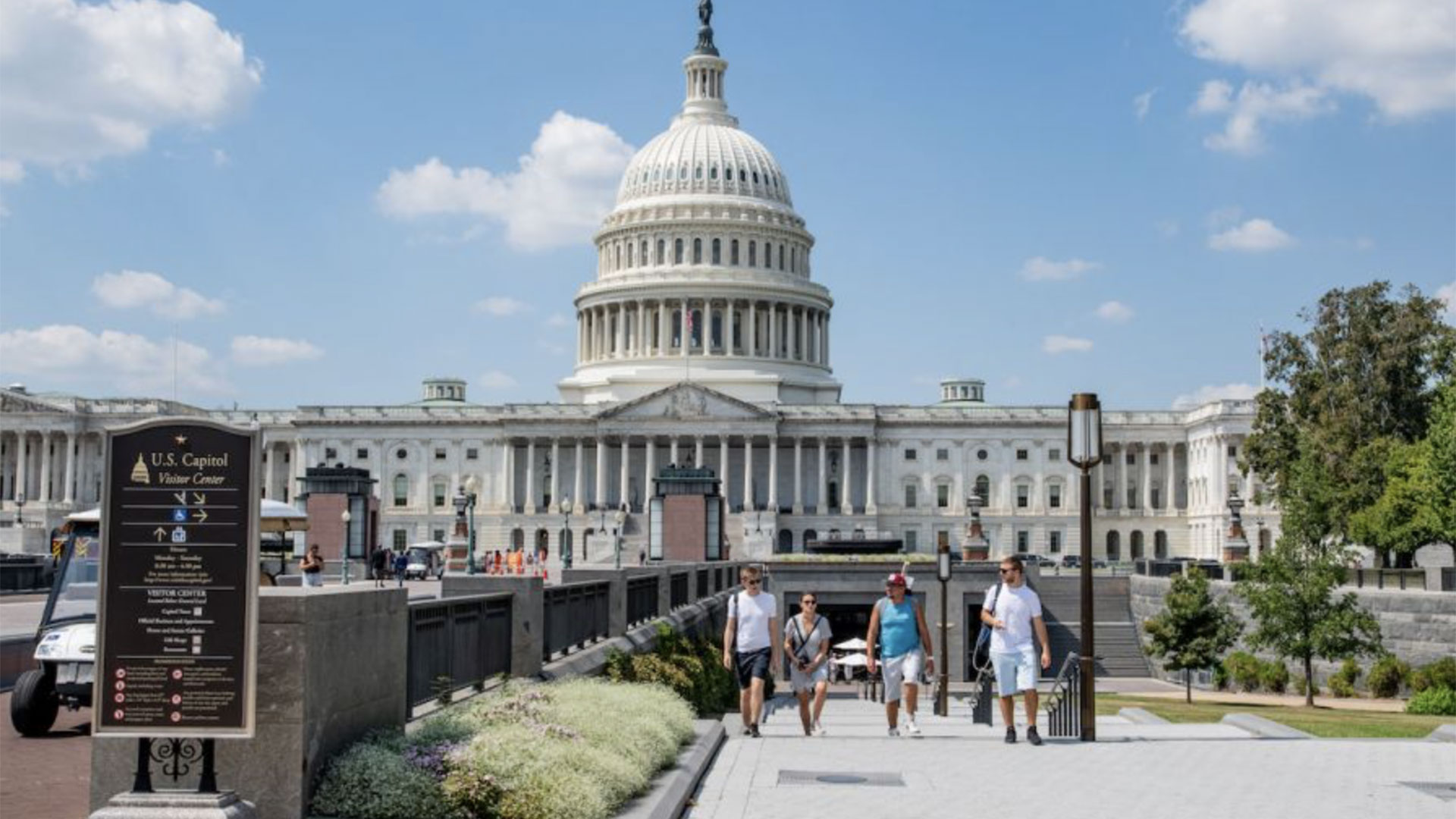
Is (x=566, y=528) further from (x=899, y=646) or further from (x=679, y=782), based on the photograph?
(x=679, y=782)

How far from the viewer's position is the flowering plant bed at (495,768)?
12539 millimetres

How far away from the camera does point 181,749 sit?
38.5 feet

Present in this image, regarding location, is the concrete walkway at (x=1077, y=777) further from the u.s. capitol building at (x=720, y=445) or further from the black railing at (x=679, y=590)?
the u.s. capitol building at (x=720, y=445)

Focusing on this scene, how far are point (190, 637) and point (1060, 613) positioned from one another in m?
77.6

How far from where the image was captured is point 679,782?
1581 centimetres

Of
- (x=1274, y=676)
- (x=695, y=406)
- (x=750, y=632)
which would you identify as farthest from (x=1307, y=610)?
(x=695, y=406)

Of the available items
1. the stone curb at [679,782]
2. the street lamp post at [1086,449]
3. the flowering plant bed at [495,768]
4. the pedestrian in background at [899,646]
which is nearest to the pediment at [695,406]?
the pedestrian in background at [899,646]

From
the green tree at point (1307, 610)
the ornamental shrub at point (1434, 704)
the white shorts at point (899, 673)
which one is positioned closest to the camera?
the white shorts at point (899, 673)

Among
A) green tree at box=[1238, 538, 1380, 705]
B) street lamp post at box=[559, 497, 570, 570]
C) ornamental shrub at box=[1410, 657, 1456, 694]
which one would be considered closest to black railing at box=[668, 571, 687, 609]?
green tree at box=[1238, 538, 1380, 705]

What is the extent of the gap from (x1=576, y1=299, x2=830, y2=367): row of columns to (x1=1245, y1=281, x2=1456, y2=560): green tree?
235 ft

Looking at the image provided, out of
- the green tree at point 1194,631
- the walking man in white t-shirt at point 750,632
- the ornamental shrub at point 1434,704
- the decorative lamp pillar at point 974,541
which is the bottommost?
the ornamental shrub at point 1434,704

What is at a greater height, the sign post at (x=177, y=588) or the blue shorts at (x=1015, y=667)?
the sign post at (x=177, y=588)

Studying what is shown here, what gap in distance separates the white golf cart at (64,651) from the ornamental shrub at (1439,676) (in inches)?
1607

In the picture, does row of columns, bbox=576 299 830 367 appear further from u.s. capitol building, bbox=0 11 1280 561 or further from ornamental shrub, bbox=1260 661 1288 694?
ornamental shrub, bbox=1260 661 1288 694
